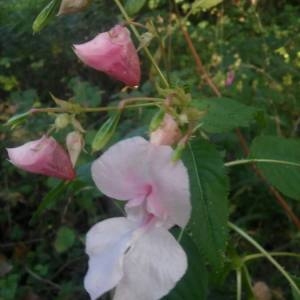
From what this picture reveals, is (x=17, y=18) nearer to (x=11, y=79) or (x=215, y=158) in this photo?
(x=11, y=79)

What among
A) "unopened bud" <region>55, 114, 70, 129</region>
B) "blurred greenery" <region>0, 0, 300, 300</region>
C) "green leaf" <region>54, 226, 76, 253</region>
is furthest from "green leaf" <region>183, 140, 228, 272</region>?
"green leaf" <region>54, 226, 76, 253</region>

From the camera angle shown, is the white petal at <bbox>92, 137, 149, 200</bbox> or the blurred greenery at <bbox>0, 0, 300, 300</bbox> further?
the blurred greenery at <bbox>0, 0, 300, 300</bbox>

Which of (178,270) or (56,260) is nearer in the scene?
(178,270)

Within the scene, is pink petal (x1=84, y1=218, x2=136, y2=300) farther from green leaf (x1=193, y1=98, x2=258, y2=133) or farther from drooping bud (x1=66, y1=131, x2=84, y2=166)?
green leaf (x1=193, y1=98, x2=258, y2=133)

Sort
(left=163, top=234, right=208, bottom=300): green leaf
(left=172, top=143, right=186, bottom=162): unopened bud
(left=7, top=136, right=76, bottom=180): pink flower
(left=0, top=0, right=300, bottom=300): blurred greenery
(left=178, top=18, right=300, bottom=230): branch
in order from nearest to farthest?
(left=172, top=143, right=186, bottom=162): unopened bud < (left=7, top=136, right=76, bottom=180): pink flower < (left=163, top=234, right=208, bottom=300): green leaf < (left=178, top=18, right=300, bottom=230): branch < (left=0, top=0, right=300, bottom=300): blurred greenery

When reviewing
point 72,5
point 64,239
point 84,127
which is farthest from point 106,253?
point 84,127

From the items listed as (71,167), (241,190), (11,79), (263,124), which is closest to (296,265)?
(241,190)
